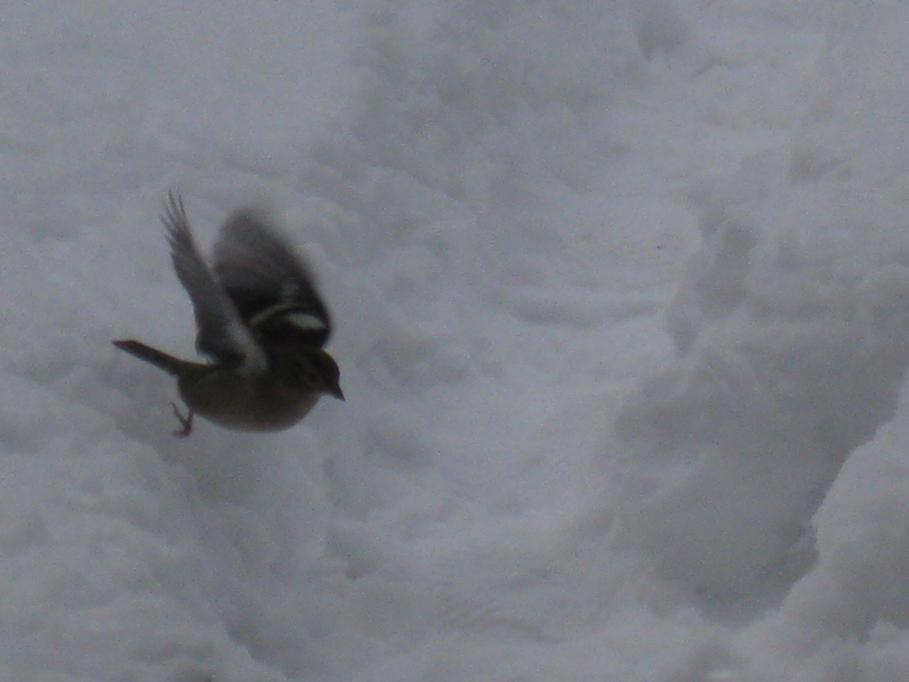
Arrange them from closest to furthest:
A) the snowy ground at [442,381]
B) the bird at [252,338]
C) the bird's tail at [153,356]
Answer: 1. the snowy ground at [442,381]
2. the bird at [252,338]
3. the bird's tail at [153,356]

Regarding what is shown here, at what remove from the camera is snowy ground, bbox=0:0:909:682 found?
3.82 metres

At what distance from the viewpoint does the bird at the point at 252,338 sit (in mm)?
4074

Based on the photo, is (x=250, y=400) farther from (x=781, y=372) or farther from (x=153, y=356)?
(x=781, y=372)

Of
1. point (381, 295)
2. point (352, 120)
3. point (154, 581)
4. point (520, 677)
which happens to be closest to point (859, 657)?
point (520, 677)

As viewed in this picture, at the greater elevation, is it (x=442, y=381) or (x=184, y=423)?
(x=442, y=381)

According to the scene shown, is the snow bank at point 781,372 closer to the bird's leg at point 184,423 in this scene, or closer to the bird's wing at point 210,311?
the bird's wing at point 210,311

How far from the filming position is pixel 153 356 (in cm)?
433

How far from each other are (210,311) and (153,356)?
41 centimetres

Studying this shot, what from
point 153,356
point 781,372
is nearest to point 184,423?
point 153,356

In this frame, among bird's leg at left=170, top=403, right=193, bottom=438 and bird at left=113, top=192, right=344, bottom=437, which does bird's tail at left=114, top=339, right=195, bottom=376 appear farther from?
bird's leg at left=170, top=403, right=193, bottom=438

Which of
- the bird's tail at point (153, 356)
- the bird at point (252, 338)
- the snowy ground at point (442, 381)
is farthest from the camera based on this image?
the bird's tail at point (153, 356)

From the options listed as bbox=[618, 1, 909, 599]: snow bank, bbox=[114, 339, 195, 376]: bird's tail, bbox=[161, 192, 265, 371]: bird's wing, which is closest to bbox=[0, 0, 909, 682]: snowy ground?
bbox=[618, 1, 909, 599]: snow bank

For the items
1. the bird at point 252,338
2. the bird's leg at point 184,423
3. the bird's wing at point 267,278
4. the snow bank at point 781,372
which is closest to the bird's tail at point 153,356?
the bird at point 252,338

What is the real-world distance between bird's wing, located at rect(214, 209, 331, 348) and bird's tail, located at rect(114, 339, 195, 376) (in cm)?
25
